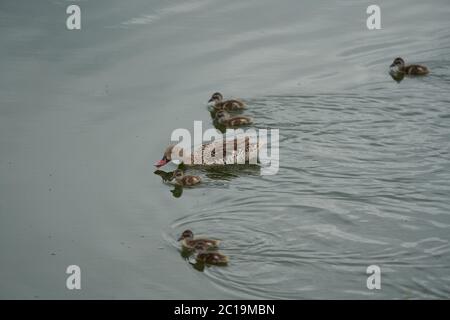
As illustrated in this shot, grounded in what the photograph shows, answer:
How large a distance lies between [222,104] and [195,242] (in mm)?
3086

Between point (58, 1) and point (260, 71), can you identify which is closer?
point (260, 71)

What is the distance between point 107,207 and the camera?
8844 mm

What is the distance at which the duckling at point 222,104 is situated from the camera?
35.3 ft

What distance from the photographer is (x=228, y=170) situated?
9.91m

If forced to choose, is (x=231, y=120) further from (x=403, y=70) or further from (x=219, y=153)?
(x=403, y=70)

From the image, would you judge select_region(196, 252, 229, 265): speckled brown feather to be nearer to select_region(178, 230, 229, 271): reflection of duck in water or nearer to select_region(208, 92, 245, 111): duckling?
select_region(178, 230, 229, 271): reflection of duck in water

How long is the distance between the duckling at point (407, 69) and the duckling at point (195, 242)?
4.24 m

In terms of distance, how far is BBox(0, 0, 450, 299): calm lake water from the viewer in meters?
7.74

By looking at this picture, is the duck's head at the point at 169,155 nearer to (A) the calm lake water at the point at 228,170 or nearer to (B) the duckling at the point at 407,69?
(A) the calm lake water at the point at 228,170
